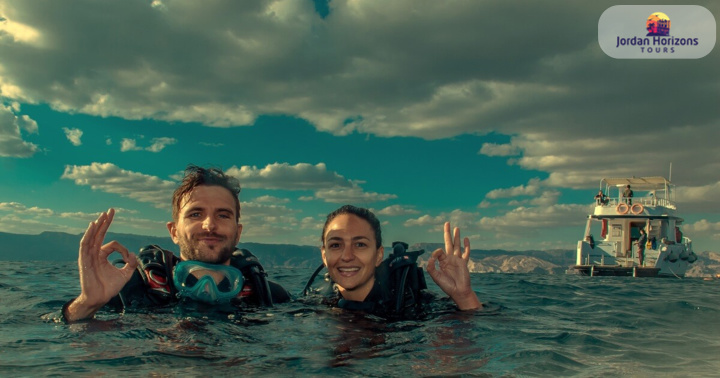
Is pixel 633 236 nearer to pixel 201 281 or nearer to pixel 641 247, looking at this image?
pixel 641 247

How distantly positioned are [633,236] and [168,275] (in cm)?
4586

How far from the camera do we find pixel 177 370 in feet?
13.6

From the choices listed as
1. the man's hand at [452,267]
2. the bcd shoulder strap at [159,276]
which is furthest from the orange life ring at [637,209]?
the bcd shoulder strap at [159,276]

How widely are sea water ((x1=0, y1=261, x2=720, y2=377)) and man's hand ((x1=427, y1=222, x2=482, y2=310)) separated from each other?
0.45 metres

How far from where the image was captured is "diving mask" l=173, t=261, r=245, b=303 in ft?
20.9

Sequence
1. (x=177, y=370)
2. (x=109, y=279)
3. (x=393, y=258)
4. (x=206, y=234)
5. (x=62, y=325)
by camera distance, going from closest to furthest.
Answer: (x=177, y=370)
(x=109, y=279)
(x=62, y=325)
(x=206, y=234)
(x=393, y=258)

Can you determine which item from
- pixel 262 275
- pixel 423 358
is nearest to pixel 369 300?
pixel 262 275

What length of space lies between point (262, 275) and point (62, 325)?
2486mm

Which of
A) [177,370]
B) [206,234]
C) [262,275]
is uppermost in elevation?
[206,234]

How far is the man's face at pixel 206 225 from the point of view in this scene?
21.0ft

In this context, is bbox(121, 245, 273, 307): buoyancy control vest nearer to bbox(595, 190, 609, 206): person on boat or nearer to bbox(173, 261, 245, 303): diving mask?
bbox(173, 261, 245, 303): diving mask

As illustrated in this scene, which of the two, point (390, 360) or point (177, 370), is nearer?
point (177, 370)

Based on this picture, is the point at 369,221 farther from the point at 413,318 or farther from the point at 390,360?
the point at 390,360

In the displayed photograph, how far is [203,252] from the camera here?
6.41 metres
